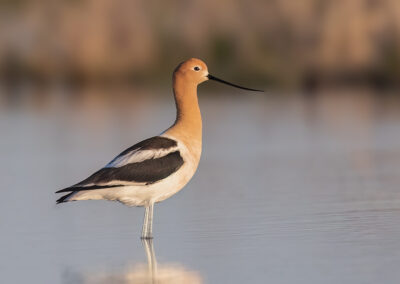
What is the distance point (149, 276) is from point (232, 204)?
2.59m

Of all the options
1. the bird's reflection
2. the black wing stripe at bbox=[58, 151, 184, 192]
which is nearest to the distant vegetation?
the black wing stripe at bbox=[58, 151, 184, 192]

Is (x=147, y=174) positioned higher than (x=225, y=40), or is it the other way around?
(x=225, y=40)

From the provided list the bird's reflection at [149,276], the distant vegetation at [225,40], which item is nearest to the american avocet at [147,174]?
the bird's reflection at [149,276]

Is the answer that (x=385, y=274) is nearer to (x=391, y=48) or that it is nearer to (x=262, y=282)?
(x=262, y=282)

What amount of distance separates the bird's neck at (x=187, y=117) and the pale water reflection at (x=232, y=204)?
604mm

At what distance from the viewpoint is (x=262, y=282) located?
228 inches

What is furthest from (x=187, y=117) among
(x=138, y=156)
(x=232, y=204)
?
(x=232, y=204)

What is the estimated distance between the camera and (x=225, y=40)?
23.7 m

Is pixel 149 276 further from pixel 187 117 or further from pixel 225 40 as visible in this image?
Result: pixel 225 40

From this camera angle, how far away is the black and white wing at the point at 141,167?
7.70 meters

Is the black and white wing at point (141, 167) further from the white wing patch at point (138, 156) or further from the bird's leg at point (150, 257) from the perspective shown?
the bird's leg at point (150, 257)

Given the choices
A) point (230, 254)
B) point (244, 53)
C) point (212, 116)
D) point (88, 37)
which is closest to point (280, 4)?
point (244, 53)

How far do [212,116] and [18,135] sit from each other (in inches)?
129

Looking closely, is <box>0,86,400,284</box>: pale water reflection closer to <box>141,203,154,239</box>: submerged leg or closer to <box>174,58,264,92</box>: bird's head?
<box>141,203,154,239</box>: submerged leg
